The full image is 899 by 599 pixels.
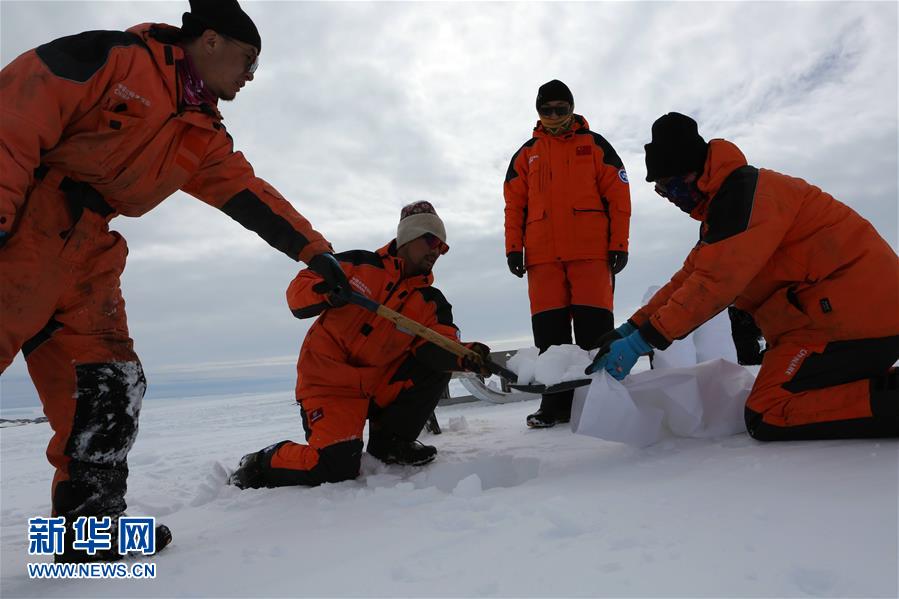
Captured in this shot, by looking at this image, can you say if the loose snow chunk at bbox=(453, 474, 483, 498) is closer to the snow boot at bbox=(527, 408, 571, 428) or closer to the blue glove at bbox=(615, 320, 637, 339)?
the blue glove at bbox=(615, 320, 637, 339)

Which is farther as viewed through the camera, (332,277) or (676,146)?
(332,277)

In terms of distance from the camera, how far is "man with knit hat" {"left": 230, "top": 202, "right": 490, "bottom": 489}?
2.48 m

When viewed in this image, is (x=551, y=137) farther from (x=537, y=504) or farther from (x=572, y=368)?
(x=537, y=504)

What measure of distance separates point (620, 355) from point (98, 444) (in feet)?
6.02

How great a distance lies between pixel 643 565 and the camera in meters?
1.13

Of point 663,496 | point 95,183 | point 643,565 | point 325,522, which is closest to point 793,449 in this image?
point 663,496

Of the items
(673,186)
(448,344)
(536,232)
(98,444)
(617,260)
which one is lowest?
(98,444)

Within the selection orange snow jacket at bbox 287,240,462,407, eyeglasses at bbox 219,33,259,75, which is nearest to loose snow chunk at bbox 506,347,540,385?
orange snow jacket at bbox 287,240,462,407

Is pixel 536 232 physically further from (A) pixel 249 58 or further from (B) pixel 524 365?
(A) pixel 249 58

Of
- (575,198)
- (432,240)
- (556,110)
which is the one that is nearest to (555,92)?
(556,110)

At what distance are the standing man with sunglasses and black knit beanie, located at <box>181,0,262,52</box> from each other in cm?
209

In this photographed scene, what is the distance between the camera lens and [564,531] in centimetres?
135

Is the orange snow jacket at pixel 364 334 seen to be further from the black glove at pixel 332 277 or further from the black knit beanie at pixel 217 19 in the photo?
the black knit beanie at pixel 217 19

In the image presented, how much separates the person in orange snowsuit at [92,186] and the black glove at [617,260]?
2.31 m
